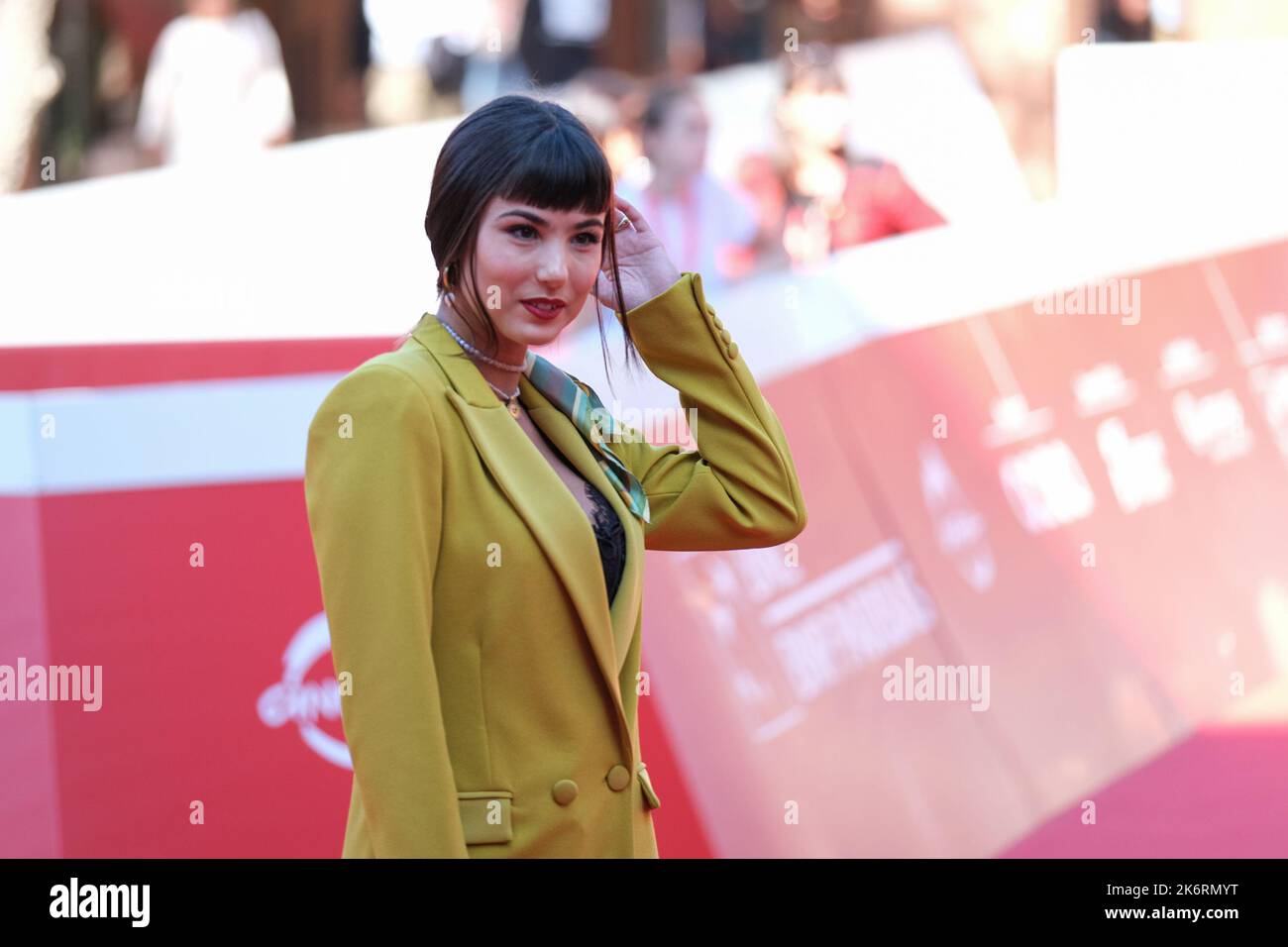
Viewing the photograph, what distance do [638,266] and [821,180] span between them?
3029 millimetres

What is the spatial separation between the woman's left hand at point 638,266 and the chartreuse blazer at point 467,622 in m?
0.28

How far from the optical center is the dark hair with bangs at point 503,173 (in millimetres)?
2021

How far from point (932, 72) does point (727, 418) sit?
3.63 m

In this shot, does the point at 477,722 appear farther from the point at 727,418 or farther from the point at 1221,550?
the point at 1221,550

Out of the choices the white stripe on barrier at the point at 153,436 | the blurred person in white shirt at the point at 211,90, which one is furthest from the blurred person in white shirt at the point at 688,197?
the white stripe on barrier at the point at 153,436

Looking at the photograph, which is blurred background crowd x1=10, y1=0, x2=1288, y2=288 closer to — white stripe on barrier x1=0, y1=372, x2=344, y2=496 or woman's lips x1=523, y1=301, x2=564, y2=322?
white stripe on barrier x1=0, y1=372, x2=344, y2=496

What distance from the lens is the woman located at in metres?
1.86

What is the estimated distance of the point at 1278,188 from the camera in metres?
6.02

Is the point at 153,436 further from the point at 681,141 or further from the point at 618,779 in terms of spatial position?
the point at 618,779

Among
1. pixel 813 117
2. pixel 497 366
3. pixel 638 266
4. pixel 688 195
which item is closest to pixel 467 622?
pixel 497 366

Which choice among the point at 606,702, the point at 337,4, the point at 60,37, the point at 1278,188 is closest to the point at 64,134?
the point at 60,37

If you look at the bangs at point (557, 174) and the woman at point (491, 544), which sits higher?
the bangs at point (557, 174)

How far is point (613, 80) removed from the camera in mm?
5254

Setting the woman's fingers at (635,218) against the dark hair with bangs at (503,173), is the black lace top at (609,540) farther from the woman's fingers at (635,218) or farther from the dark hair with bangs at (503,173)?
the woman's fingers at (635,218)
